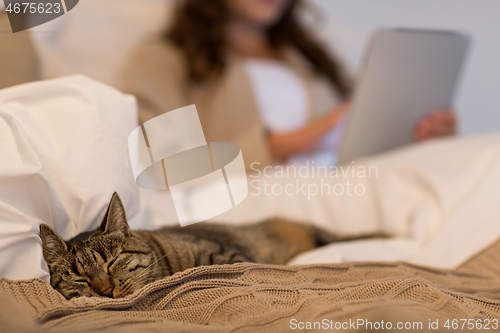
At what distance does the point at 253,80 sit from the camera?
141cm

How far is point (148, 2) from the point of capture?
1.43m

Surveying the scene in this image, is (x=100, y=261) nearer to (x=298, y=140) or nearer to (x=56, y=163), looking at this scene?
(x=56, y=163)

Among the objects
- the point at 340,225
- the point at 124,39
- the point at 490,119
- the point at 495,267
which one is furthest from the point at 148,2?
the point at 490,119

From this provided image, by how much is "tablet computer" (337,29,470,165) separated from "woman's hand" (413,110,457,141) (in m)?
0.02

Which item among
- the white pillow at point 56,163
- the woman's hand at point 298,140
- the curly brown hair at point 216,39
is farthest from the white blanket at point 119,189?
the curly brown hair at point 216,39

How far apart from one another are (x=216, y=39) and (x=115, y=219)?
1.05 metres

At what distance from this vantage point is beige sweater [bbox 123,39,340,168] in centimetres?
69

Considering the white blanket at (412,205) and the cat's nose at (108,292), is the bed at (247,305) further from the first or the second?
the white blanket at (412,205)

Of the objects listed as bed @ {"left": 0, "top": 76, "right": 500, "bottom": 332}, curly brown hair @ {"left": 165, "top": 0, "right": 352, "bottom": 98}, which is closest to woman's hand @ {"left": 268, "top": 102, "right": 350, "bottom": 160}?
curly brown hair @ {"left": 165, "top": 0, "right": 352, "bottom": 98}

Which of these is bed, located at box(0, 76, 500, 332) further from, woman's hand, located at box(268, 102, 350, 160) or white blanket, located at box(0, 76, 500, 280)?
woman's hand, located at box(268, 102, 350, 160)

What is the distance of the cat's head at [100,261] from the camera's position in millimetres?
385

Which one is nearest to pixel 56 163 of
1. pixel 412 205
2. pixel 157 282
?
pixel 157 282

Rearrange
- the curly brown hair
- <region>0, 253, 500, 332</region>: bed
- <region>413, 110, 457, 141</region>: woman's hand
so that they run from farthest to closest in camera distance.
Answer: the curly brown hair
<region>413, 110, 457, 141</region>: woman's hand
<region>0, 253, 500, 332</region>: bed

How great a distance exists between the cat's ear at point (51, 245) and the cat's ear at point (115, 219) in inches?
1.9
